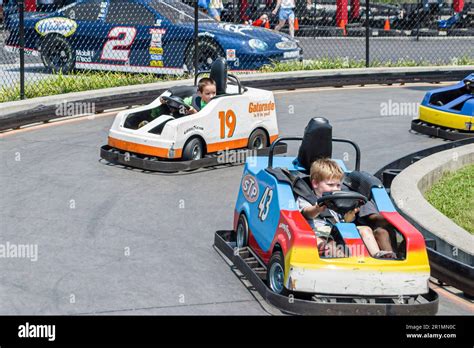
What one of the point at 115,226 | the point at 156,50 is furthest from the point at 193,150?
Answer: the point at 156,50

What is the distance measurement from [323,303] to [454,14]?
81.6 ft

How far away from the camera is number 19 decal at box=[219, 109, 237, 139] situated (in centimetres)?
1096

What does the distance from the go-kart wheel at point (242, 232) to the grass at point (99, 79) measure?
7.21 m

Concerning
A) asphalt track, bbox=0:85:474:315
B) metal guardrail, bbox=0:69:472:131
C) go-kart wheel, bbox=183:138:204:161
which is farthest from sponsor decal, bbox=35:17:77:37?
go-kart wheel, bbox=183:138:204:161

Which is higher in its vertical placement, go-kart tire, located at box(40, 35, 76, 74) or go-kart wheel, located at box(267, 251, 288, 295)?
go-kart tire, located at box(40, 35, 76, 74)

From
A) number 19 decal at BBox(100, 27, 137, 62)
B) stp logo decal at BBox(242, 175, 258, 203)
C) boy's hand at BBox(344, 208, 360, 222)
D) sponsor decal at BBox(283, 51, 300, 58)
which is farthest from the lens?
sponsor decal at BBox(283, 51, 300, 58)

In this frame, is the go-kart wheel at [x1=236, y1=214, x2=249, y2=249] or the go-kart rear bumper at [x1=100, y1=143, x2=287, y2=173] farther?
the go-kart rear bumper at [x1=100, y1=143, x2=287, y2=173]

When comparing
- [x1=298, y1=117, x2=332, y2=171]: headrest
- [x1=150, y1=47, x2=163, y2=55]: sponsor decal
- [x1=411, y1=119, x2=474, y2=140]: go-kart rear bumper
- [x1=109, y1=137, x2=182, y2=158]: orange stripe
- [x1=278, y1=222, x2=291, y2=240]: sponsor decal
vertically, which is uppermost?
[x1=298, y1=117, x2=332, y2=171]: headrest

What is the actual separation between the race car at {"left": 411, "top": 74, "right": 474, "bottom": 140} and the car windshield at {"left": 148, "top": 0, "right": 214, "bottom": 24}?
528 cm

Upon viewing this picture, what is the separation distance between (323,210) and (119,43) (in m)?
10.7

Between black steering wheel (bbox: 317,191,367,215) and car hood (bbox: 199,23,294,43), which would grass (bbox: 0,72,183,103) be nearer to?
car hood (bbox: 199,23,294,43)

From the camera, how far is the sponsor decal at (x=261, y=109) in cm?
1129

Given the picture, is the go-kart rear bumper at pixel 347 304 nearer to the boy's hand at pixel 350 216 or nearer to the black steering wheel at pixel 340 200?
the black steering wheel at pixel 340 200

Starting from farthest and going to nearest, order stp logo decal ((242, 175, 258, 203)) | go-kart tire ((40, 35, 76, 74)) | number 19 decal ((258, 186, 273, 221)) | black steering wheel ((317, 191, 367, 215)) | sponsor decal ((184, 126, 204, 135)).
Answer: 1. go-kart tire ((40, 35, 76, 74))
2. sponsor decal ((184, 126, 204, 135))
3. stp logo decal ((242, 175, 258, 203))
4. number 19 decal ((258, 186, 273, 221))
5. black steering wheel ((317, 191, 367, 215))
